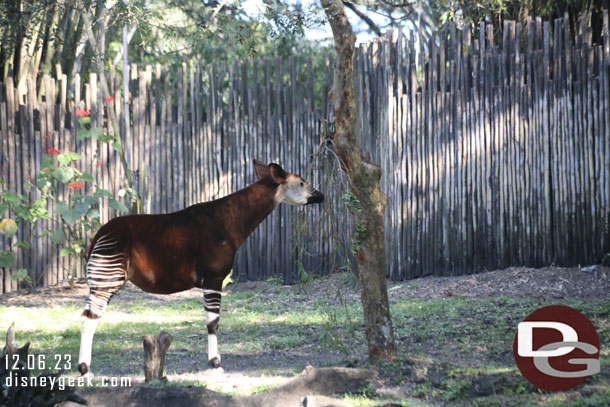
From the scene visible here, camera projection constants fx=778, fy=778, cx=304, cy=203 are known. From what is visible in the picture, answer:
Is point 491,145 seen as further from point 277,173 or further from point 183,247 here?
point 183,247

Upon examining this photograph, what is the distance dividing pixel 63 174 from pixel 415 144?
13.5 ft

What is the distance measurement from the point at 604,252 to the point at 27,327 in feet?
19.2

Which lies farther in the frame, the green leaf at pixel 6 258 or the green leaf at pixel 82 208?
the green leaf at pixel 6 258

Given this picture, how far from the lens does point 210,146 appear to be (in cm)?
1028

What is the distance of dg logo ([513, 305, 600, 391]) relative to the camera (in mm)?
4691

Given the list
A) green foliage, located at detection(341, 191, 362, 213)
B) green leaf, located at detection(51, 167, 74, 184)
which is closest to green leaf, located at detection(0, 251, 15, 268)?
green leaf, located at detection(51, 167, 74, 184)

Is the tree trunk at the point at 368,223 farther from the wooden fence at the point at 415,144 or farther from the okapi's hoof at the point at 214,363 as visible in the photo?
the wooden fence at the point at 415,144


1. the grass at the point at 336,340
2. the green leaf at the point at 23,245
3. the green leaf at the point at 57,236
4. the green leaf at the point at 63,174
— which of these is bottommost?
the grass at the point at 336,340

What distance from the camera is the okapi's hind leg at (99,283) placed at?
16.3ft

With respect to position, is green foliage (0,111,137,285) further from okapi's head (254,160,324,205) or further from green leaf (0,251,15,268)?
okapi's head (254,160,324,205)

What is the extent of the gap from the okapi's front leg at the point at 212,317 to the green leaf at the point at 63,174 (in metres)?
3.95

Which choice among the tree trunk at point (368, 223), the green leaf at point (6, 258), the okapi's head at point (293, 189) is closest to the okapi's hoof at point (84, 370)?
the okapi's head at point (293, 189)

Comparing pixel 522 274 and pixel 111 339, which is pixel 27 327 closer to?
pixel 111 339

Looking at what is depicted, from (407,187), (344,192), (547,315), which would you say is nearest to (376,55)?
(407,187)
